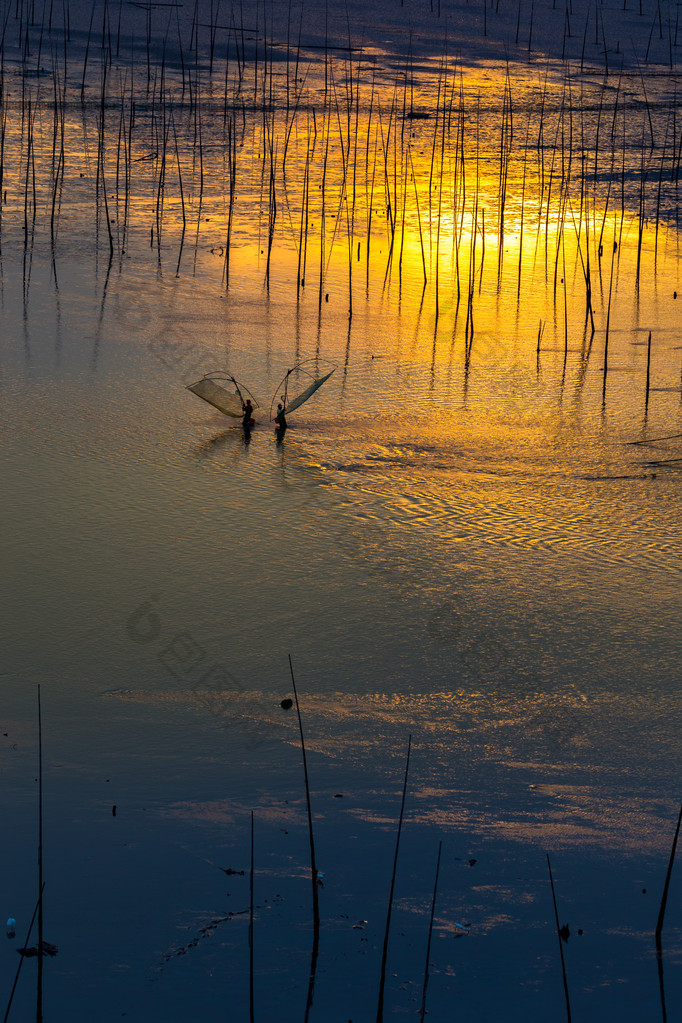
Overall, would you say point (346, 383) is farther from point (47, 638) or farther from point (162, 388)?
point (47, 638)

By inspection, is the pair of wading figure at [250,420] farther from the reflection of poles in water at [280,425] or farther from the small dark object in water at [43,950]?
the small dark object in water at [43,950]

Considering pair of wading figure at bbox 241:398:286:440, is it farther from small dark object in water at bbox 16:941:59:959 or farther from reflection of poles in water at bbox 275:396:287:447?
small dark object in water at bbox 16:941:59:959

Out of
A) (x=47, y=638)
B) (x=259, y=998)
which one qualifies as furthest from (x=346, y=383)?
(x=259, y=998)

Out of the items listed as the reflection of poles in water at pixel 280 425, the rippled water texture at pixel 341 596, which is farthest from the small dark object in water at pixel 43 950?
the reflection of poles in water at pixel 280 425

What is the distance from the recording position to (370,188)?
4871 millimetres

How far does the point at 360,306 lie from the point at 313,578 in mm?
1749

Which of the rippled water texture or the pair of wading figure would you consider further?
the pair of wading figure

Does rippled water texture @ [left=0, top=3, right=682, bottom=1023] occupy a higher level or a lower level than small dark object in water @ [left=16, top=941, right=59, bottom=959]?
higher

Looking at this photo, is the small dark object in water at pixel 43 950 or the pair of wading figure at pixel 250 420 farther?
the pair of wading figure at pixel 250 420

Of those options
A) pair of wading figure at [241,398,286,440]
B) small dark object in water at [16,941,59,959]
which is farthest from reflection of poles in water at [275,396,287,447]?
small dark object in water at [16,941,59,959]

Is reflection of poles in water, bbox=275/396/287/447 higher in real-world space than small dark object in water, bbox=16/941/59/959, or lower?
higher

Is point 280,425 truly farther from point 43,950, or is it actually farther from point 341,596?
point 43,950

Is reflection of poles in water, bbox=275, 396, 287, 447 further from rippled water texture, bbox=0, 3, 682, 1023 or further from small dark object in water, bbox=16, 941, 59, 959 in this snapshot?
small dark object in water, bbox=16, 941, 59, 959

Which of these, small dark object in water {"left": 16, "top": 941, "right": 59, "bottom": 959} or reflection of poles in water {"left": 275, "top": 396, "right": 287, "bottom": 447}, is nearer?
small dark object in water {"left": 16, "top": 941, "right": 59, "bottom": 959}
